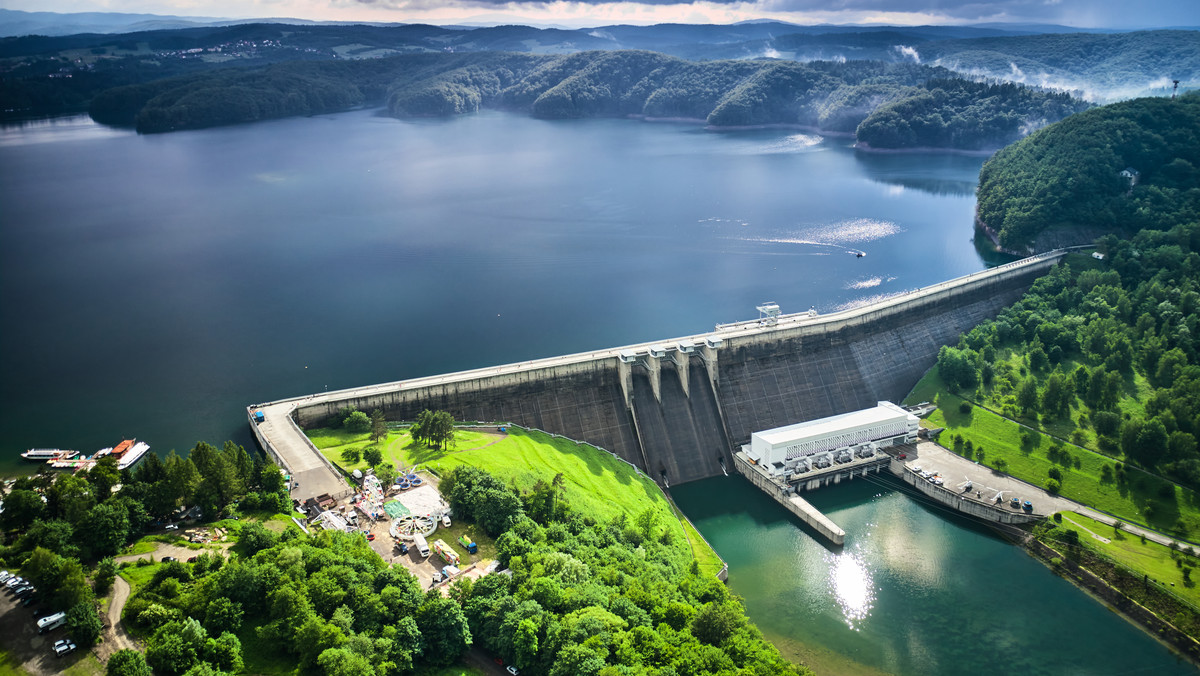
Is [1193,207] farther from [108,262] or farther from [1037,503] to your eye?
[108,262]

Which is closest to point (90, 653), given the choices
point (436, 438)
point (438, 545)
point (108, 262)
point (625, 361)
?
point (438, 545)

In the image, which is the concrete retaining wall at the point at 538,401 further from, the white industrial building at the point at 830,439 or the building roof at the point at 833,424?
the building roof at the point at 833,424

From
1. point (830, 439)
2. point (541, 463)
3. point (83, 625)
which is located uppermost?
point (83, 625)

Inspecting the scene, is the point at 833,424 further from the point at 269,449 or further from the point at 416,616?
the point at 269,449

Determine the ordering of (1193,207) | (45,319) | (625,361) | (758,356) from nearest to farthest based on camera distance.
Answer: (625,361) < (758,356) < (45,319) < (1193,207)

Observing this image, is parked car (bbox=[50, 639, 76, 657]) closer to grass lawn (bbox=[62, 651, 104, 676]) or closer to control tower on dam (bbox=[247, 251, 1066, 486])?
grass lawn (bbox=[62, 651, 104, 676])

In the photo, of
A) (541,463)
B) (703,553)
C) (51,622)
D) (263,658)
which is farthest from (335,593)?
(703,553)

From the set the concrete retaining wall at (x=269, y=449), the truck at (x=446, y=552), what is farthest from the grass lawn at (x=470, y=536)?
the concrete retaining wall at (x=269, y=449)
